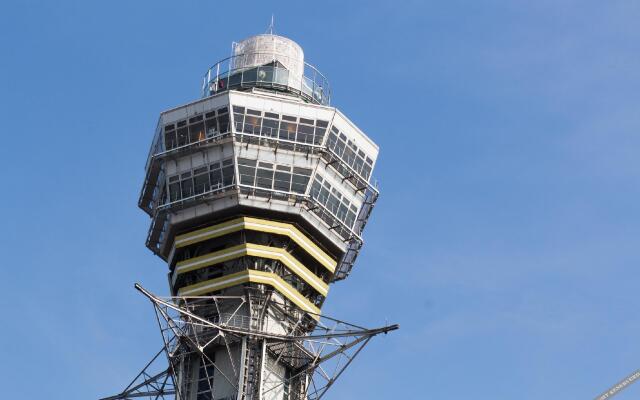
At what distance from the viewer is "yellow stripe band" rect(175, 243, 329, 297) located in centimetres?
14975

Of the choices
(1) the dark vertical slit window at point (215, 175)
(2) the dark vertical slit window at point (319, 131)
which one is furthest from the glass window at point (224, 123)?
(2) the dark vertical slit window at point (319, 131)

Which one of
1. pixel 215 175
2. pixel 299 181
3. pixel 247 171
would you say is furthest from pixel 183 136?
pixel 299 181

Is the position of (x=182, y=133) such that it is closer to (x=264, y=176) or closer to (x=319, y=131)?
(x=264, y=176)

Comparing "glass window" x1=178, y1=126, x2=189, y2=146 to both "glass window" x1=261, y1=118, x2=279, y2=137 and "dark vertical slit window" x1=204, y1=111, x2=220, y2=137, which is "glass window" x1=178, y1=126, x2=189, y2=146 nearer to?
"dark vertical slit window" x1=204, y1=111, x2=220, y2=137

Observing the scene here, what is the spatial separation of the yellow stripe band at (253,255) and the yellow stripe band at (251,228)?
1635 mm

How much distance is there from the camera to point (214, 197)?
152375 millimetres

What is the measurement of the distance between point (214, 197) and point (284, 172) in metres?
7.42

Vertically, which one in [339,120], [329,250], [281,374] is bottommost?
[281,374]

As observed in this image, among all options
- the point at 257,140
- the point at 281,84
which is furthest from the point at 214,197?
the point at 281,84

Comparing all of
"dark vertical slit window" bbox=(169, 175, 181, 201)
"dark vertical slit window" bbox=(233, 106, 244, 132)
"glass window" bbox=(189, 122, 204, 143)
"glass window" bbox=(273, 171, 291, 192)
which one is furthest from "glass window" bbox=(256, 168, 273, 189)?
"dark vertical slit window" bbox=(169, 175, 181, 201)

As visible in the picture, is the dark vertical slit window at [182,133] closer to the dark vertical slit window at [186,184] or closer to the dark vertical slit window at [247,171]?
the dark vertical slit window at [186,184]

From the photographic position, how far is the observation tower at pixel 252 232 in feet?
484

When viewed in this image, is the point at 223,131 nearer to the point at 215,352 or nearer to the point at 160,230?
the point at 160,230

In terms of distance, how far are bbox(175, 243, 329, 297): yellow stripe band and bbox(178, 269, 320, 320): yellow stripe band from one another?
68.6 inches
